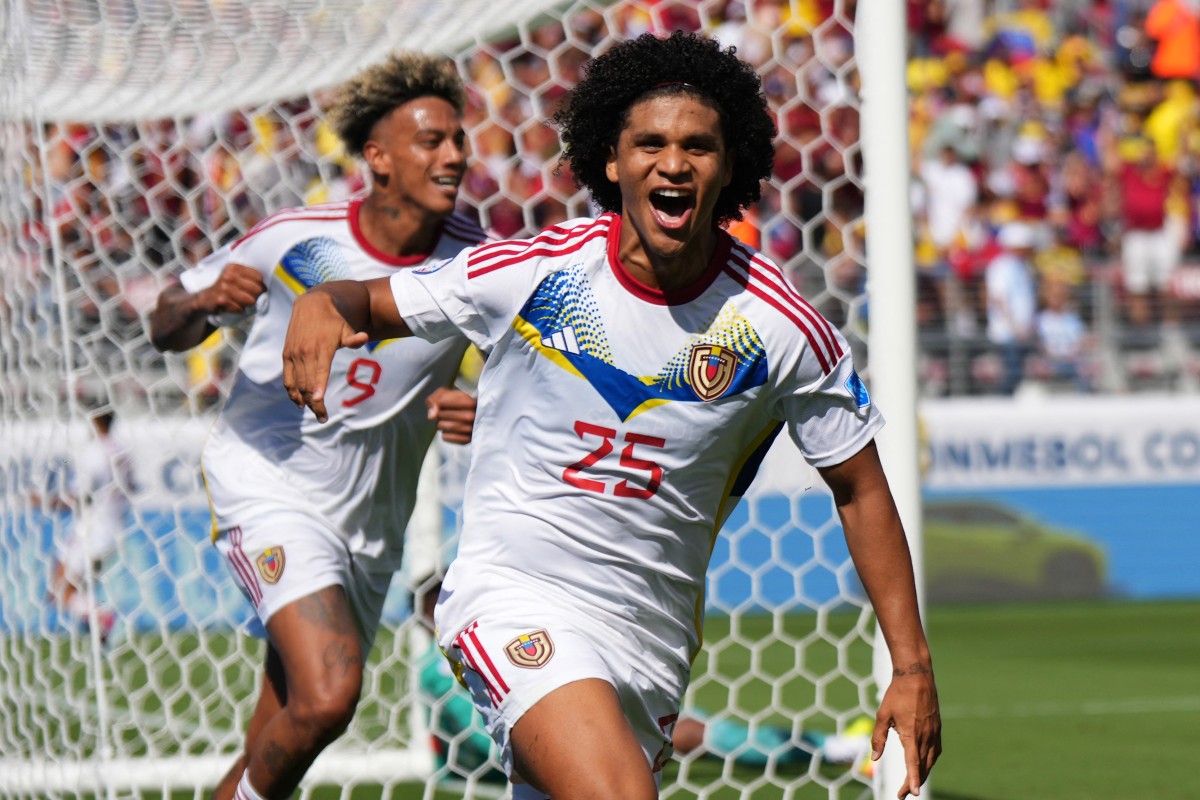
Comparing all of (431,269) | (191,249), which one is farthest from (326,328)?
(191,249)

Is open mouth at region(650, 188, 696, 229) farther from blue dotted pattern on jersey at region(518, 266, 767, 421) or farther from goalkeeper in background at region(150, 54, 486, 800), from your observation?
goalkeeper in background at region(150, 54, 486, 800)

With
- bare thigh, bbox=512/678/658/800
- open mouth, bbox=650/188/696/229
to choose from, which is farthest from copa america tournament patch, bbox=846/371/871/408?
bare thigh, bbox=512/678/658/800

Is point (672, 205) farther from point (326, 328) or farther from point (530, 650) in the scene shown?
point (530, 650)

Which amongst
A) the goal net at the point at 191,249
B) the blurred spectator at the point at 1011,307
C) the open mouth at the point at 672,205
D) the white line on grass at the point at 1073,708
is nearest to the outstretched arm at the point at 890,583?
the open mouth at the point at 672,205

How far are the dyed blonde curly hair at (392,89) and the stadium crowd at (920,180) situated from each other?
1.08ft

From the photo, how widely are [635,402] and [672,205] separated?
0.43 meters

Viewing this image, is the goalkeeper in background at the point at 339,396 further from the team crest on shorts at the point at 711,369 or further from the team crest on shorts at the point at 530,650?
the team crest on shorts at the point at 711,369

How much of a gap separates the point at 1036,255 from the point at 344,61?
1181 centimetres

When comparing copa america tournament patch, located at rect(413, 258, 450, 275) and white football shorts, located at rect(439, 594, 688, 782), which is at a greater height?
copa america tournament patch, located at rect(413, 258, 450, 275)

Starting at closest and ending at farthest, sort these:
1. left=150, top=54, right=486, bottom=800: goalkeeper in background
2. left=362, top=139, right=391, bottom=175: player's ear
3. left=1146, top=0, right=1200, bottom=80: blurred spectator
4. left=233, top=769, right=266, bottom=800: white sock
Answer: left=233, top=769, right=266, bottom=800: white sock
left=150, top=54, right=486, bottom=800: goalkeeper in background
left=362, top=139, right=391, bottom=175: player's ear
left=1146, top=0, right=1200, bottom=80: blurred spectator

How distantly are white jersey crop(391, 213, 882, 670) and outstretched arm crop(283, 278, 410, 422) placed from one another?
0.15ft

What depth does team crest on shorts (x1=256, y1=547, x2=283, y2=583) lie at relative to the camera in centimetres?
483

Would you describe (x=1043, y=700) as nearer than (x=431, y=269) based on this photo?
No

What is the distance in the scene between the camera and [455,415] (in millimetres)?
4340
